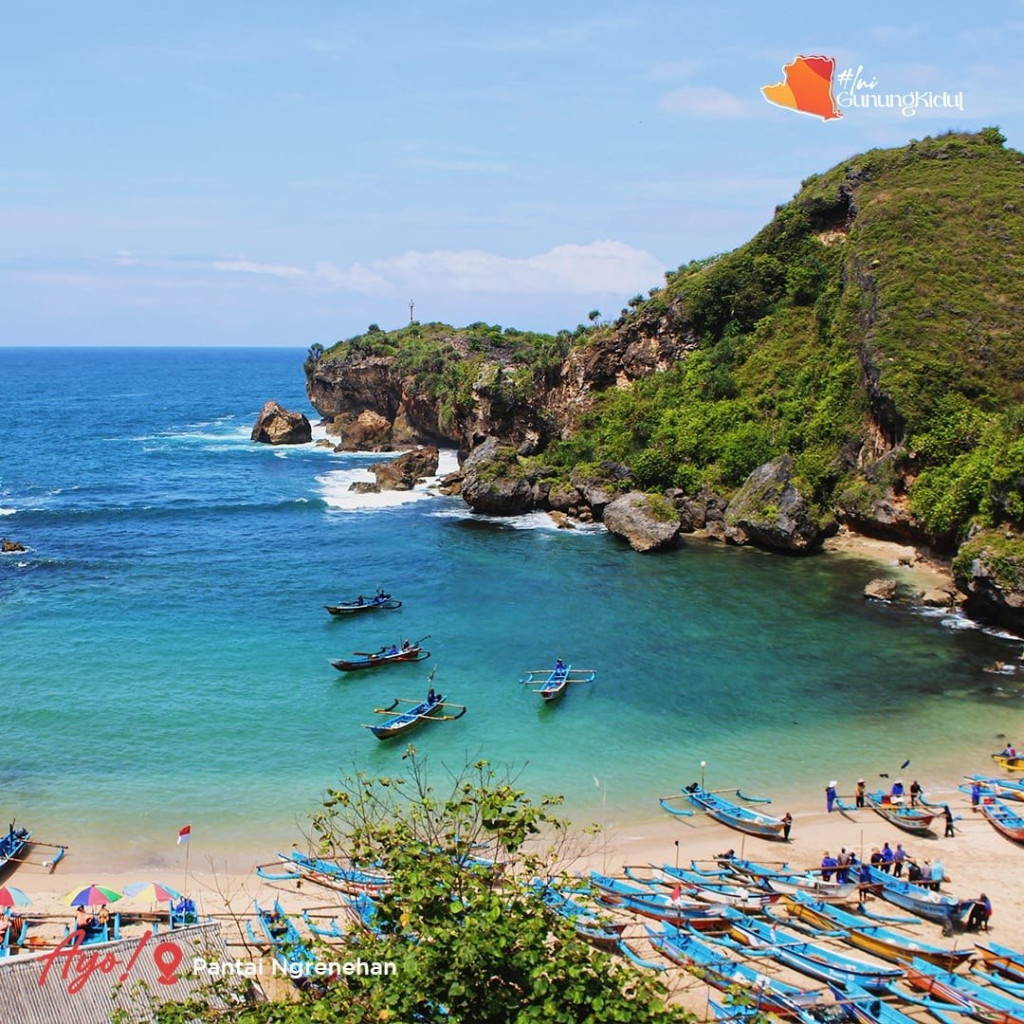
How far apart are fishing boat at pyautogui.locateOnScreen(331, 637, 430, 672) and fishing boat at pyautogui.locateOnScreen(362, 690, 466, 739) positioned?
11.9 feet

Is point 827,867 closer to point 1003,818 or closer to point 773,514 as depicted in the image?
point 1003,818

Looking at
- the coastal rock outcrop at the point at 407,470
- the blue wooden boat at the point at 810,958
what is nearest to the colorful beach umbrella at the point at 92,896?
the blue wooden boat at the point at 810,958

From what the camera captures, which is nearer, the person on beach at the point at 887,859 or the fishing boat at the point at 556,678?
the person on beach at the point at 887,859

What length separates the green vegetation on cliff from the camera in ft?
179

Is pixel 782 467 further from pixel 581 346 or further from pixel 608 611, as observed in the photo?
pixel 581 346

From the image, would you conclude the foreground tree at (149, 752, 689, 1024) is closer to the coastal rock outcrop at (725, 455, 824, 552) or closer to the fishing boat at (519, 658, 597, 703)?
the fishing boat at (519, 658, 597, 703)

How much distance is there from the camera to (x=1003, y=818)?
1164 inches

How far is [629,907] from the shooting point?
2480 centimetres

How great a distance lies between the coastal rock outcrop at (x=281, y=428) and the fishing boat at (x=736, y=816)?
85601 millimetres

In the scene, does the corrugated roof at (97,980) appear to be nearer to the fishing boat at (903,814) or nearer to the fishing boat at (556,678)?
the fishing boat at (556,678)

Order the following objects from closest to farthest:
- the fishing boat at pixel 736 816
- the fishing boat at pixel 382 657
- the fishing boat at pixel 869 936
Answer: the fishing boat at pixel 869 936
the fishing boat at pixel 736 816
the fishing boat at pixel 382 657

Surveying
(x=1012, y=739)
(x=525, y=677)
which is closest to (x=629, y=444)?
(x=525, y=677)

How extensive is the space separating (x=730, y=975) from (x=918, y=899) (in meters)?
6.77

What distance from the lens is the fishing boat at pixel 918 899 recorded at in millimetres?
24188
